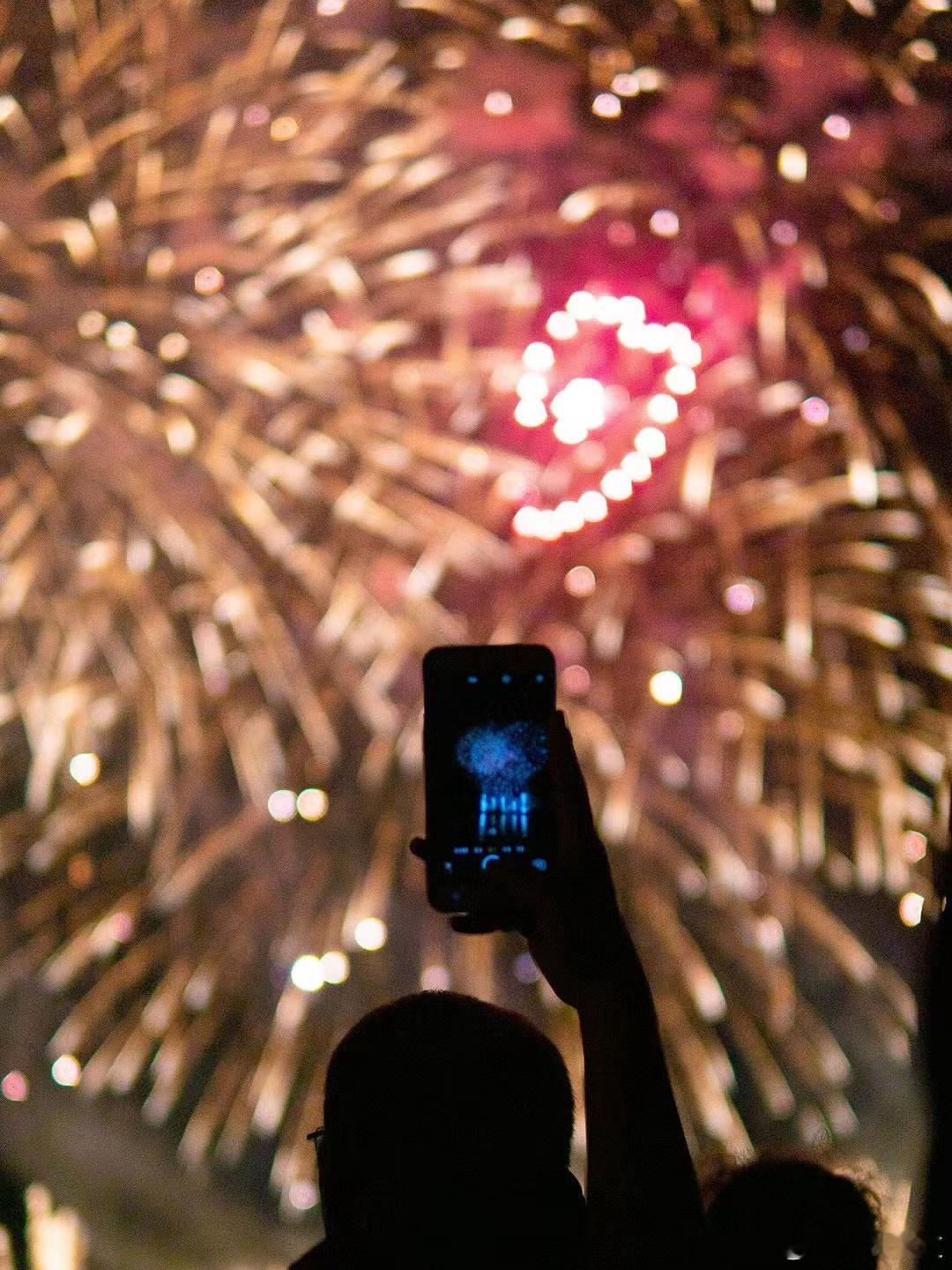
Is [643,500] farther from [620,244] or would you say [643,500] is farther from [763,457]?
[620,244]

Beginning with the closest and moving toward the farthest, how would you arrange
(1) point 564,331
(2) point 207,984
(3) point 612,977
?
(3) point 612,977, (1) point 564,331, (2) point 207,984

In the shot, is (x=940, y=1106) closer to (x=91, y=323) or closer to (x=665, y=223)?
(x=91, y=323)

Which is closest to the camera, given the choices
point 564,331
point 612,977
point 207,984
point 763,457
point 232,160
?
point 612,977

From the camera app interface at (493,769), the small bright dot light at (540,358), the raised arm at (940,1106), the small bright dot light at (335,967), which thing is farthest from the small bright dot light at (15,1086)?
the raised arm at (940,1106)

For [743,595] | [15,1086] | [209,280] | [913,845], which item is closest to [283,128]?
[209,280]

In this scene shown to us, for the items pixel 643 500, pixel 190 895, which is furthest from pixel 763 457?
pixel 190 895
